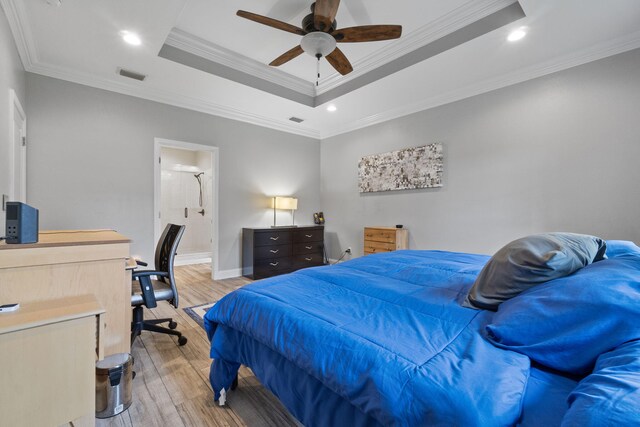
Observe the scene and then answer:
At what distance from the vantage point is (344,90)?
395cm

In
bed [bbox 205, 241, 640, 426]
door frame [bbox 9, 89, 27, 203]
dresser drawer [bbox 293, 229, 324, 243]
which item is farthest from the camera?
dresser drawer [bbox 293, 229, 324, 243]

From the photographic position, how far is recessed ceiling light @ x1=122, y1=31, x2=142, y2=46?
2612 millimetres

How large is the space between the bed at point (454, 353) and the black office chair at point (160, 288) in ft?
3.52

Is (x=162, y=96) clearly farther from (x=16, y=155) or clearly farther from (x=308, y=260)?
(x=308, y=260)

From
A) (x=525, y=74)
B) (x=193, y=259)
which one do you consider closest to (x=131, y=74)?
(x=193, y=259)

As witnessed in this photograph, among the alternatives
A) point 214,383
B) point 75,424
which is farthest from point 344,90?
point 75,424

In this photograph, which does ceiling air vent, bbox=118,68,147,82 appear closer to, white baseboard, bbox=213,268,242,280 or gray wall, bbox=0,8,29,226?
gray wall, bbox=0,8,29,226

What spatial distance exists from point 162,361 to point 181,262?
403 cm

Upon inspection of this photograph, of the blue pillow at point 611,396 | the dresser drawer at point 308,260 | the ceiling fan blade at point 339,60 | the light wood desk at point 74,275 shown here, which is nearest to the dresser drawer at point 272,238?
the dresser drawer at point 308,260

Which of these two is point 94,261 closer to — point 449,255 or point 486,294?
point 486,294

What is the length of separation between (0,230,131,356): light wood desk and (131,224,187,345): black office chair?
0.18 meters

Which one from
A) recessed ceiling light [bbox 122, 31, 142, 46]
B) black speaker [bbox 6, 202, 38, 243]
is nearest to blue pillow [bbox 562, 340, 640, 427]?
black speaker [bbox 6, 202, 38, 243]

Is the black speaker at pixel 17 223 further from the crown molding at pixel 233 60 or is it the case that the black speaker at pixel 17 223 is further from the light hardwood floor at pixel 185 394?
the crown molding at pixel 233 60

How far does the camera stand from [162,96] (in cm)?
383
